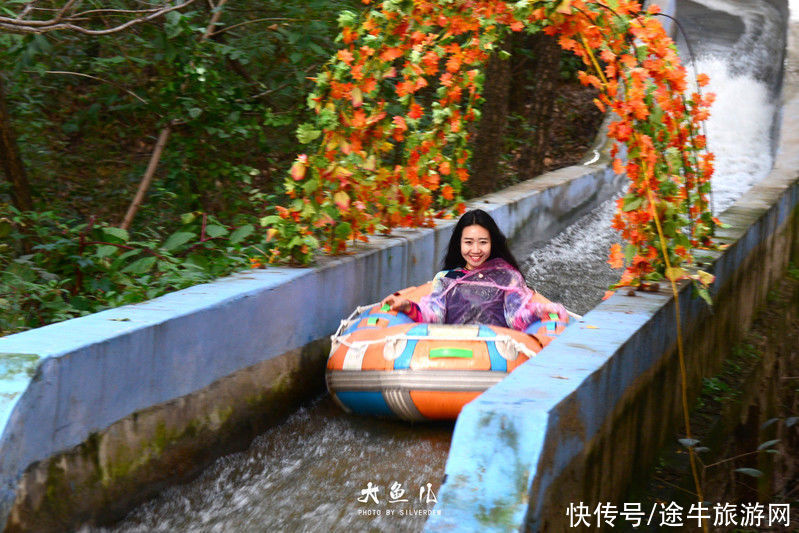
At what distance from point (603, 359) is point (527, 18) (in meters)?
2.18

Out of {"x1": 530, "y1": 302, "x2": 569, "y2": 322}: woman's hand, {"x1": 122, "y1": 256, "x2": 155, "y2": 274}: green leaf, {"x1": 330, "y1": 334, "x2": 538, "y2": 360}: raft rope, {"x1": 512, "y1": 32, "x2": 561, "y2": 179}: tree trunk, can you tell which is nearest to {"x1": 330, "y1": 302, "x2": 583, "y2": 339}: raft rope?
{"x1": 530, "y1": 302, "x2": 569, "y2": 322}: woman's hand

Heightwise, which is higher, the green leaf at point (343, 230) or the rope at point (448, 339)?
the green leaf at point (343, 230)

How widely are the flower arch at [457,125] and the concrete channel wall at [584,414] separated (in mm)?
433

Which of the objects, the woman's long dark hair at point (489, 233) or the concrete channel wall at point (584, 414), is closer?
the concrete channel wall at point (584, 414)

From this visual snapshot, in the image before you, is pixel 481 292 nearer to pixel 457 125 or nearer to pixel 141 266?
pixel 457 125

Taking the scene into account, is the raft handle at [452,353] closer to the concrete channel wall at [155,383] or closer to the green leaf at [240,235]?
the concrete channel wall at [155,383]

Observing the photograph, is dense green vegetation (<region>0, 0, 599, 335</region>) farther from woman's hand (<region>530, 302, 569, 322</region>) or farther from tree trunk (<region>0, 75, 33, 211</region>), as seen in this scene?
woman's hand (<region>530, 302, 569, 322</region>)

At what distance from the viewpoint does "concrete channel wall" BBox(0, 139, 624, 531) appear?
332cm

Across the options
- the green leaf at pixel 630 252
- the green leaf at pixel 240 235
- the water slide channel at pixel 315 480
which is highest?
the green leaf at pixel 630 252

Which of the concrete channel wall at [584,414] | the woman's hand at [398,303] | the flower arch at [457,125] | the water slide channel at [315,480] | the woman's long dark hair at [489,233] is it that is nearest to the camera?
the concrete channel wall at [584,414]

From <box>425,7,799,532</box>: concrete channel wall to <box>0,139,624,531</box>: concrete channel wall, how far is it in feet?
4.75

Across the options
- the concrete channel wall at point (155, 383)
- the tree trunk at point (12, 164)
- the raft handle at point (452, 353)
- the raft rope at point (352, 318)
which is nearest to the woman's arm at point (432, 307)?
the raft rope at point (352, 318)

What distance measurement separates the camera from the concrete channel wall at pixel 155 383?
10.9 feet

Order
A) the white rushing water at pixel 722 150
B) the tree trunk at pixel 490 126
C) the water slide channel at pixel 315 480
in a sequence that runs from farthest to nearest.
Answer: the tree trunk at pixel 490 126
the white rushing water at pixel 722 150
the water slide channel at pixel 315 480
